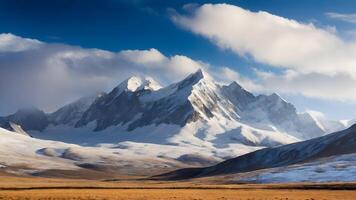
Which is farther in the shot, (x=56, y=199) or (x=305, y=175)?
(x=305, y=175)

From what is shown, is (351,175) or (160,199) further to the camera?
(351,175)

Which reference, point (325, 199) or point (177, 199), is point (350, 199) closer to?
point (325, 199)

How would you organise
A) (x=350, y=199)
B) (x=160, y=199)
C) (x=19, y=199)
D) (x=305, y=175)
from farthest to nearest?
(x=305, y=175), (x=350, y=199), (x=160, y=199), (x=19, y=199)

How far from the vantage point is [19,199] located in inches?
2731

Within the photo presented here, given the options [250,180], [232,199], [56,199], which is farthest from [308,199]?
[250,180]

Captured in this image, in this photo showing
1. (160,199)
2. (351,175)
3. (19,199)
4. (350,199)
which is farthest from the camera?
(351,175)

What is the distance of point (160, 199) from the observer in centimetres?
7500

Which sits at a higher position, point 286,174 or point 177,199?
point 286,174

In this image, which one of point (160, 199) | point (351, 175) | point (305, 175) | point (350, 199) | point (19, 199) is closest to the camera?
point (19, 199)

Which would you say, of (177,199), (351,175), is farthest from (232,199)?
(351,175)

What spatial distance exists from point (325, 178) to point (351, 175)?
7218 mm

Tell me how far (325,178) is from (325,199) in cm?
8846

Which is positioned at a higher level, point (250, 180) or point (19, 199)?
point (250, 180)

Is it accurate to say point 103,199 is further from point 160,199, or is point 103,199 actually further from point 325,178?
point 325,178
